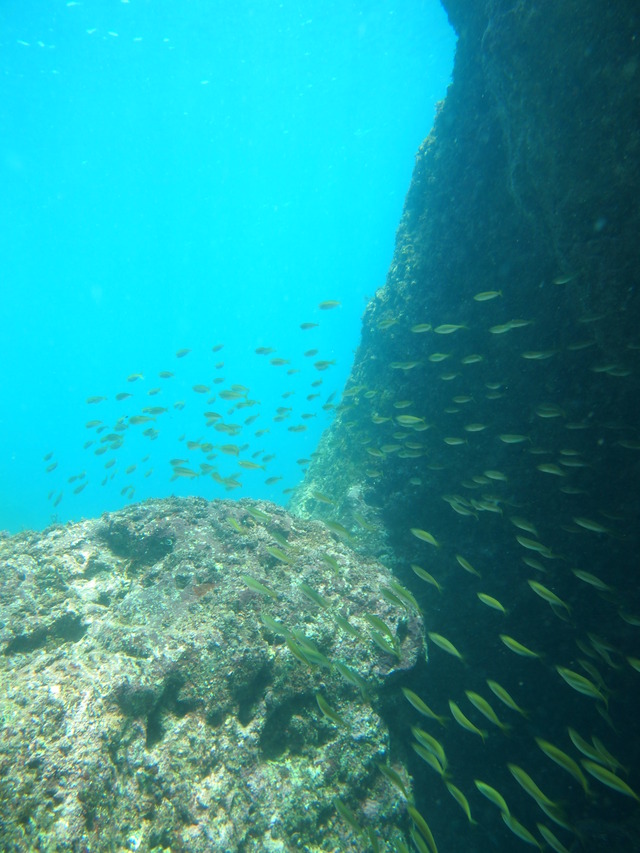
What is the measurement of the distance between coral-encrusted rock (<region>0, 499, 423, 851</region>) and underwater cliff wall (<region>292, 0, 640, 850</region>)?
1.66m

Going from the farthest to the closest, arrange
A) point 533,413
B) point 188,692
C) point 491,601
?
1. point 533,413
2. point 491,601
3. point 188,692

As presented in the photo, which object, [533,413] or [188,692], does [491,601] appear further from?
[188,692]

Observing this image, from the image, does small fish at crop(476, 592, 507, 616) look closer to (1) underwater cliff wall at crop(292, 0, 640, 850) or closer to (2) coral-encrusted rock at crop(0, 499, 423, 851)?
(1) underwater cliff wall at crop(292, 0, 640, 850)

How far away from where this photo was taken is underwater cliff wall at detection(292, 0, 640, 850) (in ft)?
18.3

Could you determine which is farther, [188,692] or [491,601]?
[491,601]

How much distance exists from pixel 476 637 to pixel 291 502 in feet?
28.2

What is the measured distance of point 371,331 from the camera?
12.4 meters

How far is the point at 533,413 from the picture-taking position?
754 centimetres

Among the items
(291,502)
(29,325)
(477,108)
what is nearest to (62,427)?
(29,325)

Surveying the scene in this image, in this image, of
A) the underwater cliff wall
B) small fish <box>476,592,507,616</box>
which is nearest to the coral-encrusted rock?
small fish <box>476,592,507,616</box>

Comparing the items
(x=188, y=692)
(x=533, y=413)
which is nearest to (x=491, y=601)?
(x=533, y=413)

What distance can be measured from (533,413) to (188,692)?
23.2 ft

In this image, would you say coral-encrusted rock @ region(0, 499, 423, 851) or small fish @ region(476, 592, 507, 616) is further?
small fish @ region(476, 592, 507, 616)

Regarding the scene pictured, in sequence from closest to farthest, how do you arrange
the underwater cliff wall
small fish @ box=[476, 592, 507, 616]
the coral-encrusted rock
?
the coral-encrusted rock < small fish @ box=[476, 592, 507, 616] < the underwater cliff wall
